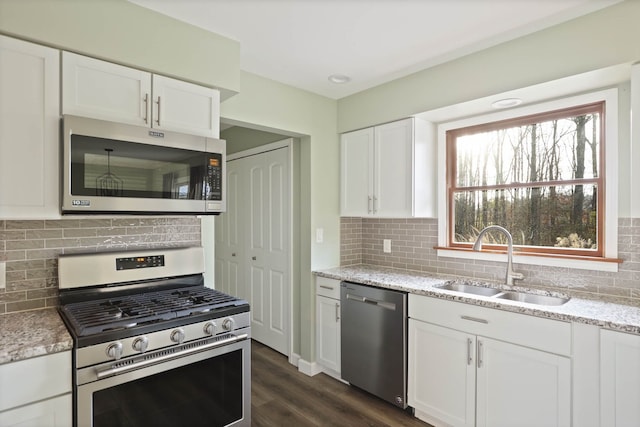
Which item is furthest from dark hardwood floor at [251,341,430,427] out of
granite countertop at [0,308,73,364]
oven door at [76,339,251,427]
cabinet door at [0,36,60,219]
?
cabinet door at [0,36,60,219]

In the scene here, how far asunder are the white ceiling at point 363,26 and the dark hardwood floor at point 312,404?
8.18ft

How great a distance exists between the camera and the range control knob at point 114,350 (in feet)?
5.03

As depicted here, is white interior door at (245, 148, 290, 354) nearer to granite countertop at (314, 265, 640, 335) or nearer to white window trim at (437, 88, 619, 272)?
granite countertop at (314, 265, 640, 335)

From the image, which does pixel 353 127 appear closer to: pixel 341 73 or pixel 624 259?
pixel 341 73

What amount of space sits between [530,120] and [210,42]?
87.6 inches

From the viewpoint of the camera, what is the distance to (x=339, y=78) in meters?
2.86

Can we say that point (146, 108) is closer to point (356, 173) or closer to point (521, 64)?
point (356, 173)

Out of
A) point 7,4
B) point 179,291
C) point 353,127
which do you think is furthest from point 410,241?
point 7,4

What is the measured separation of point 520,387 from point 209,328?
1.70m

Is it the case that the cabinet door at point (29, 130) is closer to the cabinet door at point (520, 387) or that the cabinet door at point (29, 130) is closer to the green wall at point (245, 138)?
the green wall at point (245, 138)

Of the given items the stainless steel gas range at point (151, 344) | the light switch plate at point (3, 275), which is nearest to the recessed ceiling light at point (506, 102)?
the stainless steel gas range at point (151, 344)

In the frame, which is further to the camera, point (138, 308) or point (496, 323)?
point (496, 323)

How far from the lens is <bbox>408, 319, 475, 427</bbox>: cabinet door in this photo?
2.16 meters

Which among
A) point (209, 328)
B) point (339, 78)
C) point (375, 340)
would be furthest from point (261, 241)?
point (209, 328)
